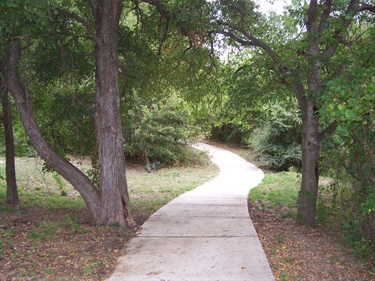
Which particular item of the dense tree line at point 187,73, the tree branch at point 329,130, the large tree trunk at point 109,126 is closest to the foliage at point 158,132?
the dense tree line at point 187,73

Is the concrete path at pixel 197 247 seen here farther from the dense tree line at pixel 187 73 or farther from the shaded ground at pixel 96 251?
the dense tree line at pixel 187 73

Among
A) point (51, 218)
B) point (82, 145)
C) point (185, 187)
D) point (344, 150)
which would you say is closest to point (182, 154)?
point (185, 187)

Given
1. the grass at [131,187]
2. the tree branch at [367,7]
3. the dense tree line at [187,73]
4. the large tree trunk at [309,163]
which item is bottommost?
the grass at [131,187]

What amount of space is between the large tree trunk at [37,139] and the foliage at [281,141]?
13.0m

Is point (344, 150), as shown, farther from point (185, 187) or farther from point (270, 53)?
point (185, 187)

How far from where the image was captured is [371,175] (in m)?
5.18

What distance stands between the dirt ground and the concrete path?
25 cm

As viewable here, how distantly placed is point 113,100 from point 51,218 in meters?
2.91

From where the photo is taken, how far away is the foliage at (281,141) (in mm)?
18781

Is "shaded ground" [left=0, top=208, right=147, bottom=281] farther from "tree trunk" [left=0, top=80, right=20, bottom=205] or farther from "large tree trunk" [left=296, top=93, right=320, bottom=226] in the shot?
"large tree trunk" [left=296, top=93, right=320, bottom=226]

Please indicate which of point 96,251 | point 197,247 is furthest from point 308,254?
point 96,251

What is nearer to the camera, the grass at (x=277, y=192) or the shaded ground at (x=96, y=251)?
the shaded ground at (x=96, y=251)

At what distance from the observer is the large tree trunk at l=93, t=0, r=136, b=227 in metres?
6.71

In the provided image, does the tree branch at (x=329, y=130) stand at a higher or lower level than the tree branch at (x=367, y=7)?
lower
